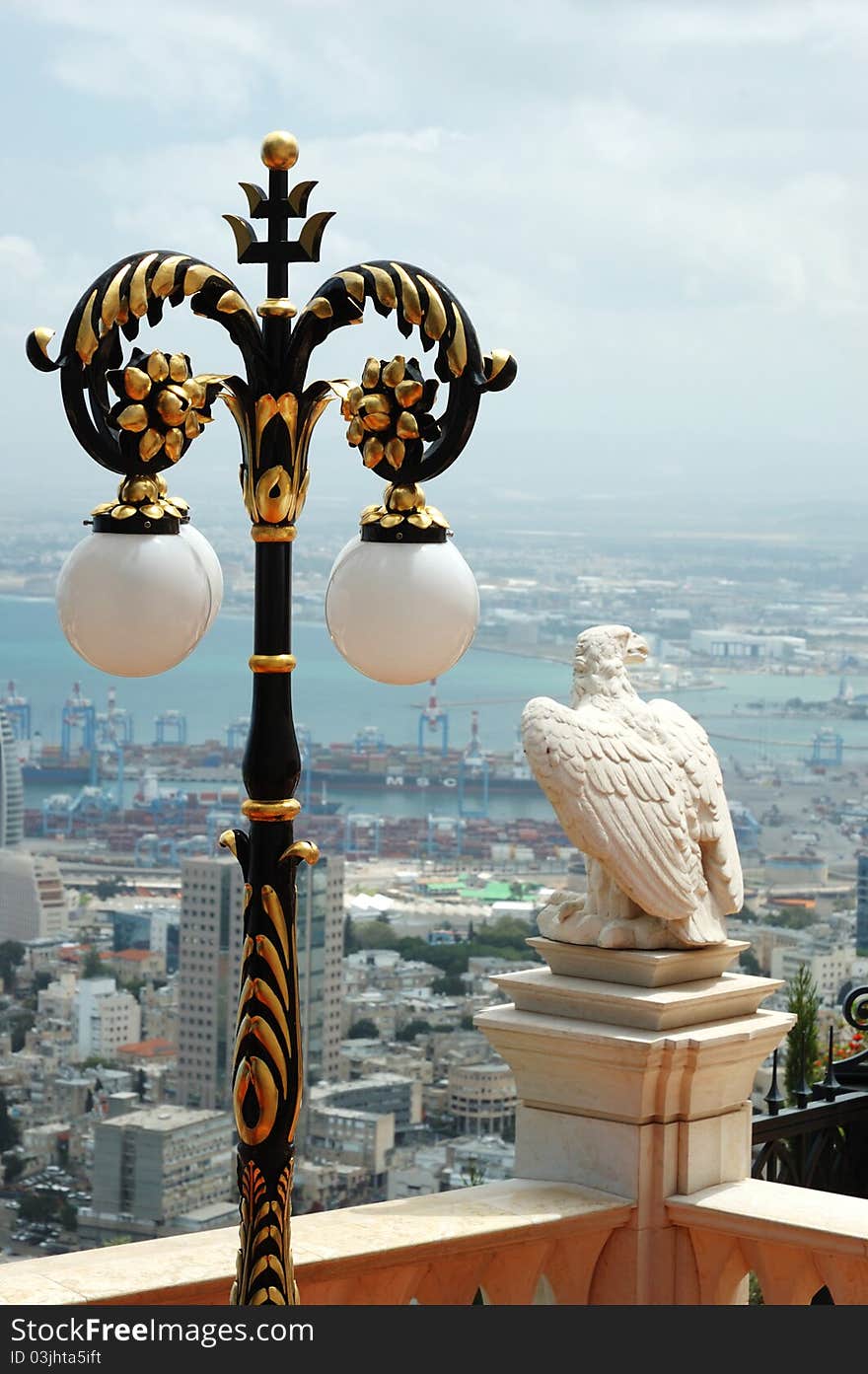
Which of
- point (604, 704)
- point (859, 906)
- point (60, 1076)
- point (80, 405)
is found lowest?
point (60, 1076)

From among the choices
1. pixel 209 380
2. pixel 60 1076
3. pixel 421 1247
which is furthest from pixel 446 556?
pixel 60 1076

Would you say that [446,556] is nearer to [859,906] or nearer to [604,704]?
[604,704]

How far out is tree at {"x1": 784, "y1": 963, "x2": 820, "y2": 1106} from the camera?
15.6ft

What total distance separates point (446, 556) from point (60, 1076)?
77.9 feet

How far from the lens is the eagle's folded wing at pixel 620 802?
4137 mm

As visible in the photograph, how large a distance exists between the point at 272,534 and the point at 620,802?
4.78 feet

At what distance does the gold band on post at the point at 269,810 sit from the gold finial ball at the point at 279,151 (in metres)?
0.92

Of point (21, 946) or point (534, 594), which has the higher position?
point (534, 594)

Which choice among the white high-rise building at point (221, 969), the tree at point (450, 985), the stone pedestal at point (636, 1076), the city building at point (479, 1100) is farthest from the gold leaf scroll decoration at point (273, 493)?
the tree at point (450, 985)

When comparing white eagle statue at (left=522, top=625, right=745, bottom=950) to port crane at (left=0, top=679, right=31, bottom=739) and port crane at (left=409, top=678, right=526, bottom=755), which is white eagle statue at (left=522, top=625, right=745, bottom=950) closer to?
port crane at (left=409, top=678, right=526, bottom=755)

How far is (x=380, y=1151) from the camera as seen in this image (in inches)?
845

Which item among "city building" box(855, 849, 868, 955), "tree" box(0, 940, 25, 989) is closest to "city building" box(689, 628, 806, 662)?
"city building" box(855, 849, 868, 955)

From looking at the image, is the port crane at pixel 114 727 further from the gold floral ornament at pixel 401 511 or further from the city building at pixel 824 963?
the gold floral ornament at pixel 401 511

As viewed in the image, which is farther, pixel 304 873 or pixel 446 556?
pixel 304 873
